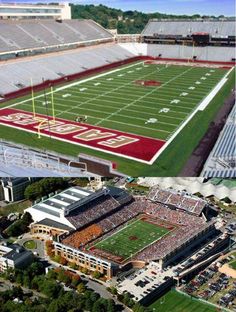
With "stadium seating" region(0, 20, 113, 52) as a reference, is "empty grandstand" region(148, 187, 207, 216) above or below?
below

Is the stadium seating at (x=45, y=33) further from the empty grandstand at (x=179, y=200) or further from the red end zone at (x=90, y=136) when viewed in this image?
the empty grandstand at (x=179, y=200)

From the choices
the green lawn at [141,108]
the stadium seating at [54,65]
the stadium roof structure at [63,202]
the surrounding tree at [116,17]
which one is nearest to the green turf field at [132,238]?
the stadium roof structure at [63,202]

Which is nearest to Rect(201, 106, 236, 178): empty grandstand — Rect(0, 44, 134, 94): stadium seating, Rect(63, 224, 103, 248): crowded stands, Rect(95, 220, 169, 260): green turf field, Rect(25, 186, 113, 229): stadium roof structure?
Rect(95, 220, 169, 260): green turf field

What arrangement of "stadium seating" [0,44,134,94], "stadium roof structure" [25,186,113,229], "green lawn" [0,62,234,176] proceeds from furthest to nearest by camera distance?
"stadium seating" [0,44,134,94]
"stadium roof structure" [25,186,113,229]
"green lawn" [0,62,234,176]

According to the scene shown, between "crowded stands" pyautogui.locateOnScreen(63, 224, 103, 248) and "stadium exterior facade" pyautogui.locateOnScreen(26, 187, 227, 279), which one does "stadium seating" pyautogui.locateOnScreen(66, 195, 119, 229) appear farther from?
"crowded stands" pyautogui.locateOnScreen(63, 224, 103, 248)

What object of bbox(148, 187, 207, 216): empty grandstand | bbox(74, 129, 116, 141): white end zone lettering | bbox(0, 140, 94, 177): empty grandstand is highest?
bbox(0, 140, 94, 177): empty grandstand

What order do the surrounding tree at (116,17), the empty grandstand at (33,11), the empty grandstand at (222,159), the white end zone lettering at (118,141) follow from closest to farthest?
the empty grandstand at (222,159)
the white end zone lettering at (118,141)
the empty grandstand at (33,11)
the surrounding tree at (116,17)
